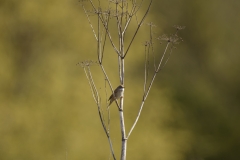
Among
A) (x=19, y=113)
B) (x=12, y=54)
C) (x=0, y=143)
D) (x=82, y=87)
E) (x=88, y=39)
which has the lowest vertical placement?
(x=0, y=143)

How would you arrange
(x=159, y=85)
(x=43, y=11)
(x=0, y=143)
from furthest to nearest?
(x=159, y=85) < (x=43, y=11) < (x=0, y=143)

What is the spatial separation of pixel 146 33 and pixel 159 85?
1.92ft

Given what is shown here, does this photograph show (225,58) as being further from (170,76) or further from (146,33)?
(146,33)

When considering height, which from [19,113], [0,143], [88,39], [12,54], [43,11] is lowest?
[0,143]

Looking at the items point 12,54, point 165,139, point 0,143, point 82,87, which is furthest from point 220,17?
point 0,143

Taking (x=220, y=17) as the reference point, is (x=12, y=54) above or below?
below

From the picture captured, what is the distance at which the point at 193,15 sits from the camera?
11.0 ft

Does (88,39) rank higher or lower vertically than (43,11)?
lower

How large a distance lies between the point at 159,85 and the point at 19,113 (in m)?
1.48

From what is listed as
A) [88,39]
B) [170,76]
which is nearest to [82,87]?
[88,39]

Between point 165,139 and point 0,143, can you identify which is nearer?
point 0,143

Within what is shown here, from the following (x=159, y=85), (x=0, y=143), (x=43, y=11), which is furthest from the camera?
(x=159, y=85)

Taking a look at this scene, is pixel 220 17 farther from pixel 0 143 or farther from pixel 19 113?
pixel 0 143

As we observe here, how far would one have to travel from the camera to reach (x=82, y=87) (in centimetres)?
311
